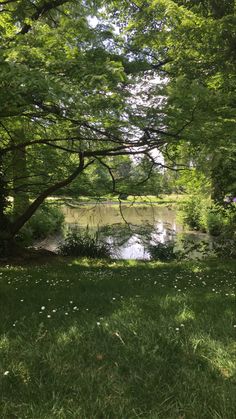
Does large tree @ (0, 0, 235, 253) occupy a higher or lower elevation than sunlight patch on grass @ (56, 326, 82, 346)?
higher

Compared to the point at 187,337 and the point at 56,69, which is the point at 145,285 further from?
the point at 56,69

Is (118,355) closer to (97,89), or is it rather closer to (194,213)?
(97,89)

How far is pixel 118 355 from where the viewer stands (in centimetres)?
302

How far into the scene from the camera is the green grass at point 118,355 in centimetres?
235

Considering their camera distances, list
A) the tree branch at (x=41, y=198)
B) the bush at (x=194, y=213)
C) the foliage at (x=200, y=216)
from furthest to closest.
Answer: the bush at (x=194, y=213) < the foliage at (x=200, y=216) < the tree branch at (x=41, y=198)

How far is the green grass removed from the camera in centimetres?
235

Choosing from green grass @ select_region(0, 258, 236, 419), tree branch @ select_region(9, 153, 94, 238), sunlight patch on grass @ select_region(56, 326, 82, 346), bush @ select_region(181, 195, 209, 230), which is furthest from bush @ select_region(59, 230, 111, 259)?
bush @ select_region(181, 195, 209, 230)

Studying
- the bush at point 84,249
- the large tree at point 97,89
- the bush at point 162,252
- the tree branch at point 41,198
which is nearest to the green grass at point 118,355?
the large tree at point 97,89

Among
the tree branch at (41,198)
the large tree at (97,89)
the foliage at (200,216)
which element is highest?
the large tree at (97,89)

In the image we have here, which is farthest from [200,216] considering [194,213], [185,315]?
[185,315]

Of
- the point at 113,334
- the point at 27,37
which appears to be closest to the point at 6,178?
the point at 27,37

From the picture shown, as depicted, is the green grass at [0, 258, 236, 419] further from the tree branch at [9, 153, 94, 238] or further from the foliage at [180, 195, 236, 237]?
the foliage at [180, 195, 236, 237]

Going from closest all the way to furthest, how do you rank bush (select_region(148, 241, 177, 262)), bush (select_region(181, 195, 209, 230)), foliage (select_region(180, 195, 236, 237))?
bush (select_region(148, 241, 177, 262)) < foliage (select_region(180, 195, 236, 237)) < bush (select_region(181, 195, 209, 230))

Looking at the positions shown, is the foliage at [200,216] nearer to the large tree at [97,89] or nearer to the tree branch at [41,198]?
the large tree at [97,89]
